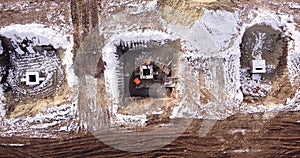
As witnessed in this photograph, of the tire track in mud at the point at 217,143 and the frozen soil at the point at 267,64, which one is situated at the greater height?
the frozen soil at the point at 267,64

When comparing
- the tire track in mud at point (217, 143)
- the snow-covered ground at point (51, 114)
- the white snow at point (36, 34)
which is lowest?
the tire track in mud at point (217, 143)

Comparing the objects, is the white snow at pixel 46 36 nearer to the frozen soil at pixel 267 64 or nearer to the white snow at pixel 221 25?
the white snow at pixel 221 25

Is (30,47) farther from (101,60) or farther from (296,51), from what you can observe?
(296,51)

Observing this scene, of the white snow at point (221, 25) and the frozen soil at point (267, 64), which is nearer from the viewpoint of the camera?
the white snow at point (221, 25)

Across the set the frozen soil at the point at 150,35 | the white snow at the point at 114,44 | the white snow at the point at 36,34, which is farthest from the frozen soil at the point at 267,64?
the white snow at the point at 36,34

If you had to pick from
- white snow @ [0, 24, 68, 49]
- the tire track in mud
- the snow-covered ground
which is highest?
white snow @ [0, 24, 68, 49]

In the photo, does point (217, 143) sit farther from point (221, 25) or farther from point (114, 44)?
point (114, 44)

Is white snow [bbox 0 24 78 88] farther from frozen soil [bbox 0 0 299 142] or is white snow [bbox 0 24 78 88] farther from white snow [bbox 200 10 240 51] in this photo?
white snow [bbox 200 10 240 51]

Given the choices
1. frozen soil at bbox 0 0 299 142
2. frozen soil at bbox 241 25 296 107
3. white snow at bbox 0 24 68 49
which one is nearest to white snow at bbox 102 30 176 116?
frozen soil at bbox 0 0 299 142

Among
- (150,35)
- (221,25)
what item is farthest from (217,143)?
(150,35)

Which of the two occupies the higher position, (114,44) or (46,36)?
(46,36)

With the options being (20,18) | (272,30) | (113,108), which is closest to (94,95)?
(113,108)
